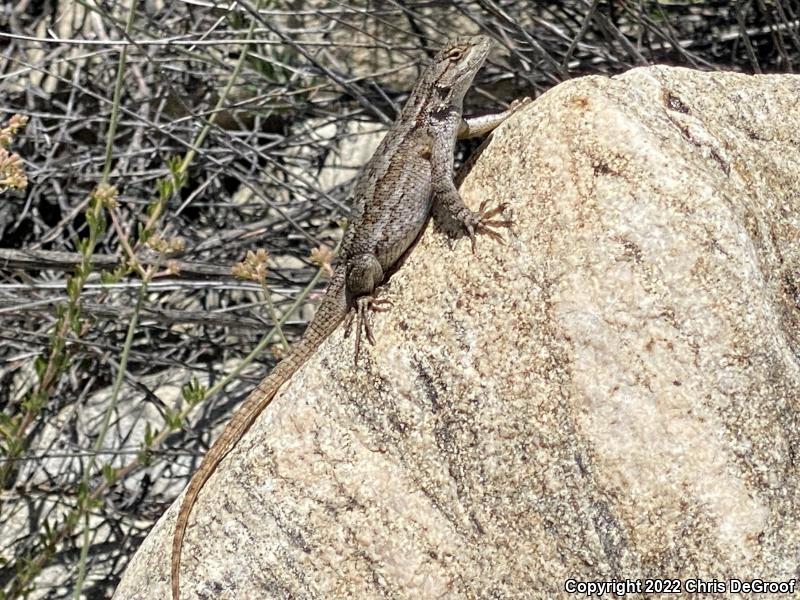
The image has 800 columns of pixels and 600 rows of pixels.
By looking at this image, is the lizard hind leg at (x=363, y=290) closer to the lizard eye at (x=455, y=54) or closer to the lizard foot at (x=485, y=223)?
the lizard foot at (x=485, y=223)

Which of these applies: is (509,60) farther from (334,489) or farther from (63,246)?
(334,489)

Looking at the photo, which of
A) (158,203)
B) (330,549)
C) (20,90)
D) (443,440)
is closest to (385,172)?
(158,203)

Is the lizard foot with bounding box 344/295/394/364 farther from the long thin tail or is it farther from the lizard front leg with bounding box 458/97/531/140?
the lizard front leg with bounding box 458/97/531/140
